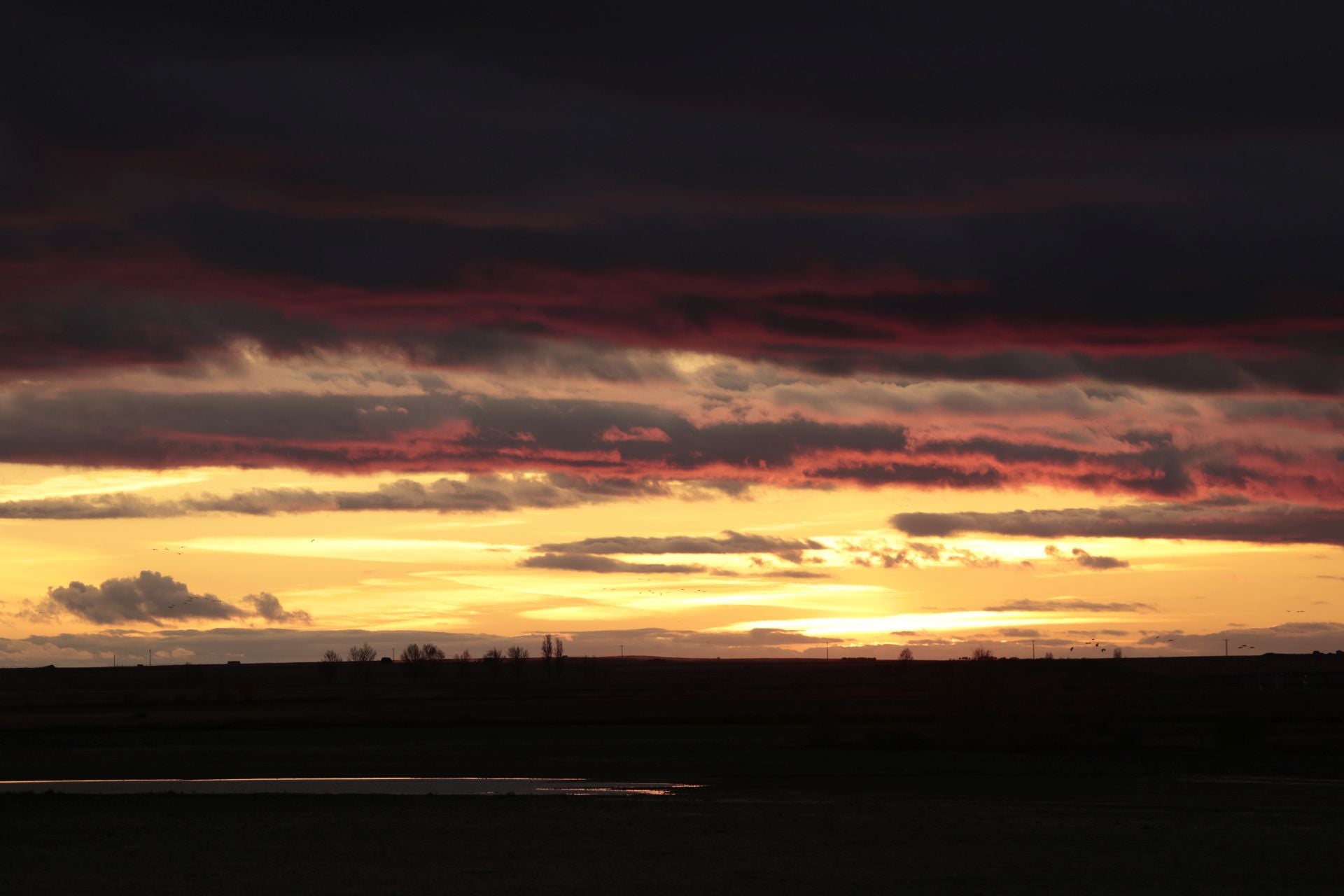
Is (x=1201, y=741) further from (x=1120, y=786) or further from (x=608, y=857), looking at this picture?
(x=608, y=857)

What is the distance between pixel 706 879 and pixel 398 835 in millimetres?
11610

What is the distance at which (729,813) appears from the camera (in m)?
49.2

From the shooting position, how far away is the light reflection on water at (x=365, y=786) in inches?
2303

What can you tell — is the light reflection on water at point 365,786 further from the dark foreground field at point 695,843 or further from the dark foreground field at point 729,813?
the dark foreground field at point 695,843

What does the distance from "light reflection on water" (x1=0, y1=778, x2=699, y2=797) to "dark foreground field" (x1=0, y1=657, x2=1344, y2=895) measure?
2522 millimetres

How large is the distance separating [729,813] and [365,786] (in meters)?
19.6

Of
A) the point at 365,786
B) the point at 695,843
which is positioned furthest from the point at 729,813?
the point at 365,786

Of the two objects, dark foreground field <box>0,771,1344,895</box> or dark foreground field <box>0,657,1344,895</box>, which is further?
dark foreground field <box>0,657,1344,895</box>

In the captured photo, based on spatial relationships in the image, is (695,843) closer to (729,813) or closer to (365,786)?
(729,813)

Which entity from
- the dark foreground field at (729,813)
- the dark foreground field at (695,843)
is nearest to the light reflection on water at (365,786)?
the dark foreground field at (729,813)

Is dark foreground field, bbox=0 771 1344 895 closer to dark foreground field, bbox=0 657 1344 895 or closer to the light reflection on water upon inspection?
dark foreground field, bbox=0 657 1344 895

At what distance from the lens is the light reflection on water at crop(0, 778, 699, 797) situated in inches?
2303

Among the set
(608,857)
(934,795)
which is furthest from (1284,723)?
(608,857)

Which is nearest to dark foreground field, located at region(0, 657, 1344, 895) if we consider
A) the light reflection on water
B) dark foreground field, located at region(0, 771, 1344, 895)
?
dark foreground field, located at region(0, 771, 1344, 895)
